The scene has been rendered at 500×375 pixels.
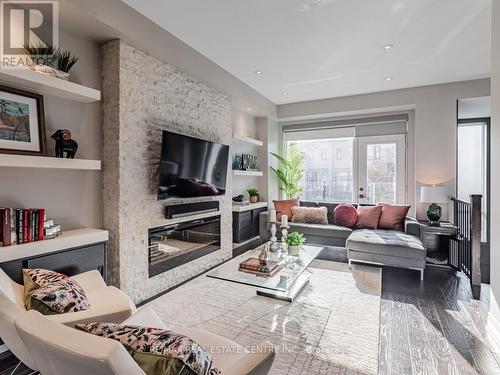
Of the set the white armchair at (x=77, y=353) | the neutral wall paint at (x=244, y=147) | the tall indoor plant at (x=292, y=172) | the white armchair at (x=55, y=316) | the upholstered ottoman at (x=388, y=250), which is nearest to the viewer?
the white armchair at (x=77, y=353)

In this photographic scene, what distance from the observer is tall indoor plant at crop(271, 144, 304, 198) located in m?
6.00

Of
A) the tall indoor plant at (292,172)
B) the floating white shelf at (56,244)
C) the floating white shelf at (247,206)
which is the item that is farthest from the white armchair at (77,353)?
the tall indoor plant at (292,172)

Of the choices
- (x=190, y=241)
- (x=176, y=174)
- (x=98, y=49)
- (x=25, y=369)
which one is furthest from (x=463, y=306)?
(x=98, y=49)

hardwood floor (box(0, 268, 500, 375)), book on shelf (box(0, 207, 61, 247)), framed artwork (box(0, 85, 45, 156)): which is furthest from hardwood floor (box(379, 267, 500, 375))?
framed artwork (box(0, 85, 45, 156))

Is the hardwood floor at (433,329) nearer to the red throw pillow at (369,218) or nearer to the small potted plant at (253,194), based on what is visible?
the red throw pillow at (369,218)

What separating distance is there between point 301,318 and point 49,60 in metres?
3.17

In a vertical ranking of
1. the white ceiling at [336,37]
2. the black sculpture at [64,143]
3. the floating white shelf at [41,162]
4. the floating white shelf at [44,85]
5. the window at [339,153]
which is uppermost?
the white ceiling at [336,37]

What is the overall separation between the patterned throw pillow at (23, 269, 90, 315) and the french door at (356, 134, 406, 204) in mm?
5205

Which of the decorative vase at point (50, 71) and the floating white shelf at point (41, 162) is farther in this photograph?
the decorative vase at point (50, 71)

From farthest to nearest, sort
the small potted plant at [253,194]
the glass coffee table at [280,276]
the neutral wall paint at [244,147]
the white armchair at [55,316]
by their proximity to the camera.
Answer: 1. the small potted plant at [253,194]
2. the neutral wall paint at [244,147]
3. the glass coffee table at [280,276]
4. the white armchair at [55,316]

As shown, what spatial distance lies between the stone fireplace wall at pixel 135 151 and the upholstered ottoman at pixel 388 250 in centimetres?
249

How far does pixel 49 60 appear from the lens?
87.7 inches

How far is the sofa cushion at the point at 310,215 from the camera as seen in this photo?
4961 millimetres

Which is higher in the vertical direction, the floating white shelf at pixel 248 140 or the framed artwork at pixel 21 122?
the floating white shelf at pixel 248 140
